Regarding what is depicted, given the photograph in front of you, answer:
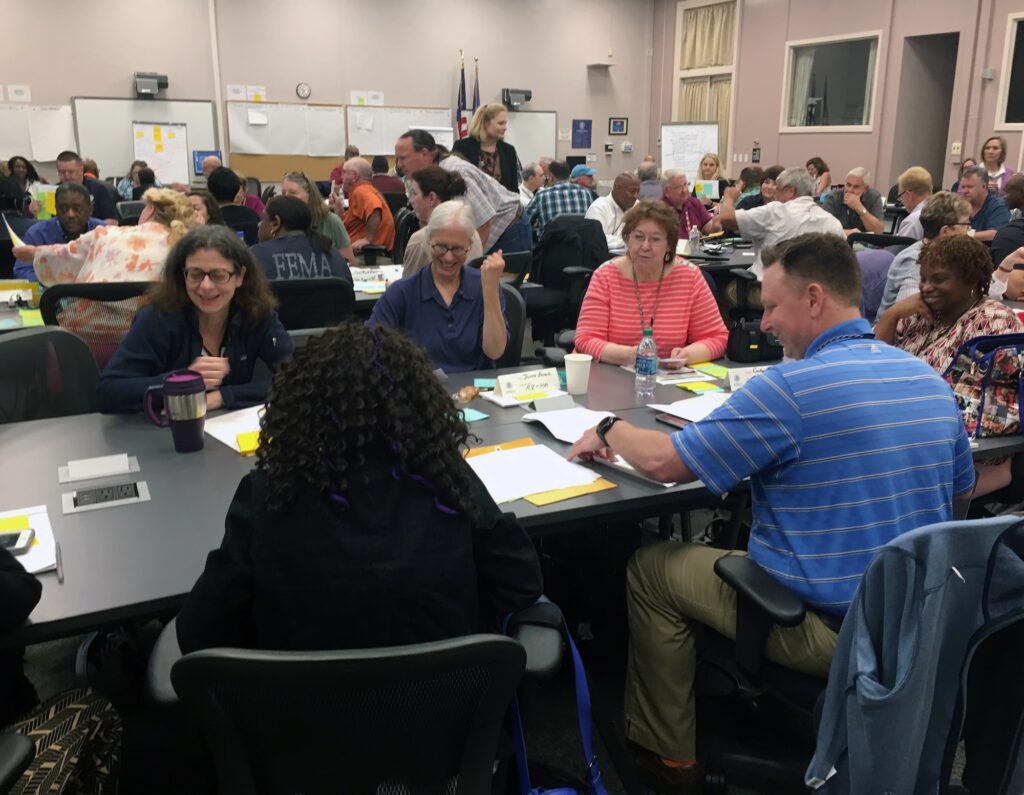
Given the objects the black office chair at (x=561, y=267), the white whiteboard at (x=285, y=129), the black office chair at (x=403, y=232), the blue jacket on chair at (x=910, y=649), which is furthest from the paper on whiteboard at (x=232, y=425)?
the white whiteboard at (x=285, y=129)

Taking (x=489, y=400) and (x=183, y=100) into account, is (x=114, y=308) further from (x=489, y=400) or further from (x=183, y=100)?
(x=183, y=100)

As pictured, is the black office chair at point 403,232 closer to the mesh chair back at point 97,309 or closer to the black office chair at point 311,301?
the black office chair at point 311,301

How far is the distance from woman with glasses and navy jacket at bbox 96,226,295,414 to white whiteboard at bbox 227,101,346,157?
8.41 m

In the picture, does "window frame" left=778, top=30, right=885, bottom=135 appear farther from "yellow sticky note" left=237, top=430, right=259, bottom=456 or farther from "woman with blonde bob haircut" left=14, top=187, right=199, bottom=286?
"yellow sticky note" left=237, top=430, right=259, bottom=456

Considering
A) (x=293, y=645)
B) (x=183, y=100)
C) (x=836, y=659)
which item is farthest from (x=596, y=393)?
(x=183, y=100)

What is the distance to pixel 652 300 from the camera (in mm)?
3045

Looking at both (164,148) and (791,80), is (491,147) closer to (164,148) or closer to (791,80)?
(164,148)

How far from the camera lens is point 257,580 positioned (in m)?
1.18

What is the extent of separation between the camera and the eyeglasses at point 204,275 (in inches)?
91.9

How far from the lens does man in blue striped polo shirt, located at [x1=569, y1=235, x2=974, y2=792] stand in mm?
1607

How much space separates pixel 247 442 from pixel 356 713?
3.53ft

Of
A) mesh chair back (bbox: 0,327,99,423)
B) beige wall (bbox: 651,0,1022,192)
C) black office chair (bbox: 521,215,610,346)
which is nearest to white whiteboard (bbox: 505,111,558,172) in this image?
beige wall (bbox: 651,0,1022,192)

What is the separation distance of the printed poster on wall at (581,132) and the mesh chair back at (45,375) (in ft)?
34.4

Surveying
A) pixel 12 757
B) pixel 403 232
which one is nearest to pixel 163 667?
pixel 12 757
